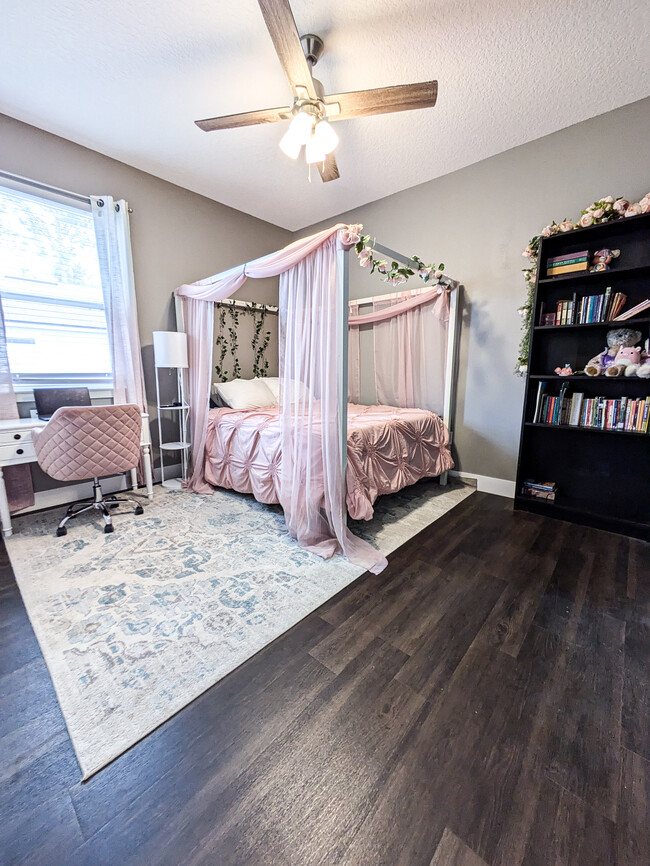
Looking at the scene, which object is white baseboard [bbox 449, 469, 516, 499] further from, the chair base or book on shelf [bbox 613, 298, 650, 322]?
the chair base

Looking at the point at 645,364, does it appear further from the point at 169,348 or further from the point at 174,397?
the point at 174,397

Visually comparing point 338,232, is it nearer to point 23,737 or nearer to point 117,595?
point 117,595

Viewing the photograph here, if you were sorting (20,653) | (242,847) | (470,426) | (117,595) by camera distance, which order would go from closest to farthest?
1. (242,847)
2. (20,653)
3. (117,595)
4. (470,426)

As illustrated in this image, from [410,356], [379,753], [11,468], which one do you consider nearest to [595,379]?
[410,356]

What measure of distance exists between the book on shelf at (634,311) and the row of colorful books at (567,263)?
429 millimetres

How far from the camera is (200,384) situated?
3277 millimetres

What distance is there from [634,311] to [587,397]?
0.65 m

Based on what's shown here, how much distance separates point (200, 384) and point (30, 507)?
1.72 metres

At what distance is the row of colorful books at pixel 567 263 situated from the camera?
8.04 ft

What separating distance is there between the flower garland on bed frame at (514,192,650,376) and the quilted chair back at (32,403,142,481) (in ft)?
10.6

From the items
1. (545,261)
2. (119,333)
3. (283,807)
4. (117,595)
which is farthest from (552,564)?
(119,333)

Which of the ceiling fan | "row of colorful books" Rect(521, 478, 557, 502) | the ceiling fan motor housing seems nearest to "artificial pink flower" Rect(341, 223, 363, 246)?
the ceiling fan

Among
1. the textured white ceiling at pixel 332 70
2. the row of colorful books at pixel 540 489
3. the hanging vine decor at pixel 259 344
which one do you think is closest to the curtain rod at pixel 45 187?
the textured white ceiling at pixel 332 70

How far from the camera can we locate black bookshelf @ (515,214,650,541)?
2.39 metres
